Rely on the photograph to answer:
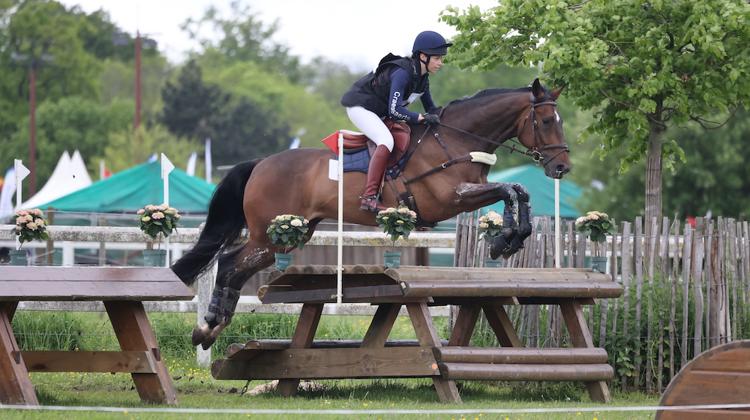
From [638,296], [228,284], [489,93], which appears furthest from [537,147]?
[228,284]

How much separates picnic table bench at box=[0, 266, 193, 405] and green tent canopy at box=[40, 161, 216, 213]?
13.9 m

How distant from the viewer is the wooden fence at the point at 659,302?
1021cm

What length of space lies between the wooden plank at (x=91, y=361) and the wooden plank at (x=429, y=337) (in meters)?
1.85

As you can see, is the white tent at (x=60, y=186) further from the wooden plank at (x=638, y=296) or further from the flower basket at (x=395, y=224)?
the flower basket at (x=395, y=224)

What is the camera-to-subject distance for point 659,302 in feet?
33.8

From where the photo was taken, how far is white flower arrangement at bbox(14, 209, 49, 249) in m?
9.16

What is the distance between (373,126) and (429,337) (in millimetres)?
1961

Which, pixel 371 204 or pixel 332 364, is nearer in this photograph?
pixel 332 364

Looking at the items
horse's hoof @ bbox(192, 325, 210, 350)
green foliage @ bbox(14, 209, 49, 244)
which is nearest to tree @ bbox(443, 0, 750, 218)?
horse's hoof @ bbox(192, 325, 210, 350)

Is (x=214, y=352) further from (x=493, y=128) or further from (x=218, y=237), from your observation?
(x=493, y=128)

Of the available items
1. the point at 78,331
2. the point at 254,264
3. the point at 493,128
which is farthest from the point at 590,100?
the point at 78,331

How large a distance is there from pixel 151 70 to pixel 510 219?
75.2 m

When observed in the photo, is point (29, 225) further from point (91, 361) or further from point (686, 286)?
point (686, 286)

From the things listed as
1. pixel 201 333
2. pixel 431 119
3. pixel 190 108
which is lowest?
pixel 201 333
